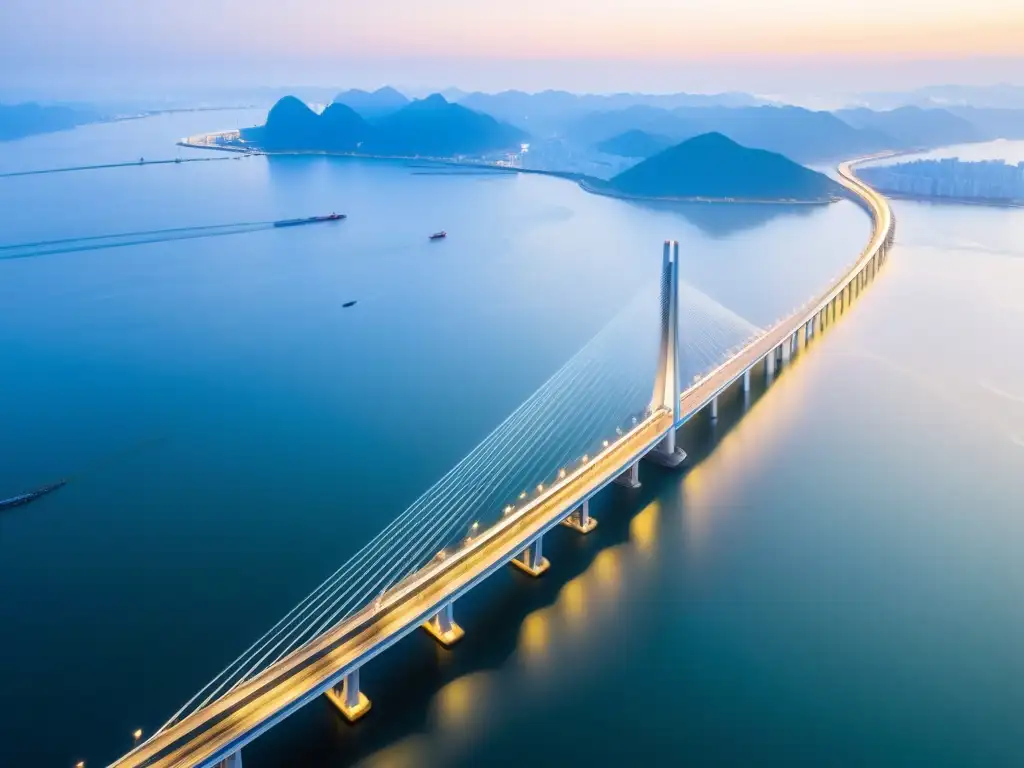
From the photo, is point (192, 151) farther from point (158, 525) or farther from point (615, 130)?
point (158, 525)

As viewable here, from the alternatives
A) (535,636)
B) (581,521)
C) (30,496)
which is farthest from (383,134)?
(535,636)

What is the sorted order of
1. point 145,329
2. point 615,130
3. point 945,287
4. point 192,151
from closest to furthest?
point 145,329
point 945,287
point 192,151
point 615,130

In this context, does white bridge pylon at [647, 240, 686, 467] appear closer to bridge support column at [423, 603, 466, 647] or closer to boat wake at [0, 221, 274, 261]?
bridge support column at [423, 603, 466, 647]

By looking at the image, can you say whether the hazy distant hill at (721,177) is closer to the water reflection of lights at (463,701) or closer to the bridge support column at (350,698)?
the water reflection of lights at (463,701)

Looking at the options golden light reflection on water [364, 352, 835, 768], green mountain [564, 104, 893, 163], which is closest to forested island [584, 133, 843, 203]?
green mountain [564, 104, 893, 163]

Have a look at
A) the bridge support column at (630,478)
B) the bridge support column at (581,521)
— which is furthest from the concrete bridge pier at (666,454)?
the bridge support column at (581,521)

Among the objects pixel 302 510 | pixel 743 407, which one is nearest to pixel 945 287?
pixel 743 407
